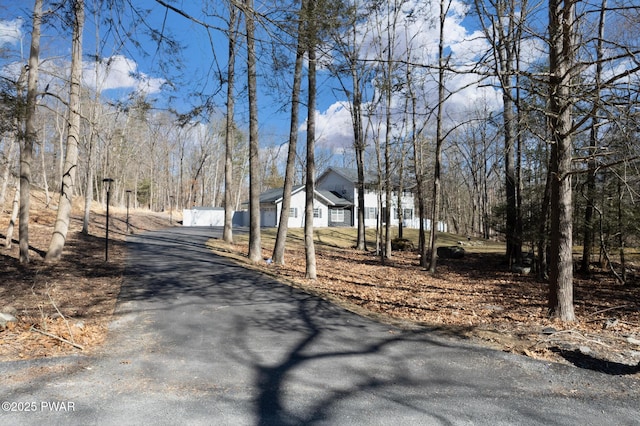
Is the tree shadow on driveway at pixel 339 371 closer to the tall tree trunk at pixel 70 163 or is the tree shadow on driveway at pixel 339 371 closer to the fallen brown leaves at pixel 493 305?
the fallen brown leaves at pixel 493 305

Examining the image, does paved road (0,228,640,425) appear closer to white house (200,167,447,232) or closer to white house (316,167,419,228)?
white house (200,167,447,232)

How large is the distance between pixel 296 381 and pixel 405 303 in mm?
5251

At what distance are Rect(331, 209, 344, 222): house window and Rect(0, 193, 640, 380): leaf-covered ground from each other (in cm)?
2319

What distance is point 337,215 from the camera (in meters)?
39.7

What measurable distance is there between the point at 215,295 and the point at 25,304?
10.9ft

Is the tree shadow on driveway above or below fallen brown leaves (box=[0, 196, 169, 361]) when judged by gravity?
below

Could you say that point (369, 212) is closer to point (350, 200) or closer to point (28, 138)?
point (350, 200)

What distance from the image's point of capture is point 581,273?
1397 centimetres

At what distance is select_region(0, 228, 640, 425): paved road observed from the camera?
3389 mm

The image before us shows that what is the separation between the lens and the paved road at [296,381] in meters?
3.39

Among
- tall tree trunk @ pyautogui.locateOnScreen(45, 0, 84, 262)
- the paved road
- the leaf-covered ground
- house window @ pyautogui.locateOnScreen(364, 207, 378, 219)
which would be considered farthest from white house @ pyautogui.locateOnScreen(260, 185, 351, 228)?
the paved road

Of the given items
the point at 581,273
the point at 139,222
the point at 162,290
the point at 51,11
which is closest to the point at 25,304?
the point at 162,290

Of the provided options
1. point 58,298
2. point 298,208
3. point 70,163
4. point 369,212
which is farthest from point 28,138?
point 369,212

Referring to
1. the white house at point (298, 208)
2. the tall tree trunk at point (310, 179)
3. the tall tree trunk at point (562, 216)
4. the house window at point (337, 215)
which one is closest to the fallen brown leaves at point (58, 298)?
the tall tree trunk at point (310, 179)
